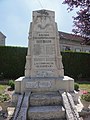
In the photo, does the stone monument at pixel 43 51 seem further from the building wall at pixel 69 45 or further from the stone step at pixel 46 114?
the building wall at pixel 69 45

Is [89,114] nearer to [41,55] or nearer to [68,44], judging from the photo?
[41,55]

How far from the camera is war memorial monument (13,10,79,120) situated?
6.44 metres

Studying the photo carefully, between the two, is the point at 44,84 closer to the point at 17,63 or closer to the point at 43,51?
the point at 43,51

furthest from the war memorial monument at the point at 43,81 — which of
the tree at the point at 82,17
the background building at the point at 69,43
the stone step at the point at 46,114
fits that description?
the background building at the point at 69,43

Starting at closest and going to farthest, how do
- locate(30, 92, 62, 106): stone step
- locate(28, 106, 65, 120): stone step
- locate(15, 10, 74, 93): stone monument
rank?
locate(28, 106, 65, 120): stone step → locate(30, 92, 62, 106): stone step → locate(15, 10, 74, 93): stone monument

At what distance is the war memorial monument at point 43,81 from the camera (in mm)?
6439

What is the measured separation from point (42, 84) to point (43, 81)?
0.11 metres

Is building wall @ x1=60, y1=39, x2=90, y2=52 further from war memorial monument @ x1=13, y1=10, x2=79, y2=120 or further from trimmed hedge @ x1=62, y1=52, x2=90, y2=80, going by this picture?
war memorial monument @ x1=13, y1=10, x2=79, y2=120

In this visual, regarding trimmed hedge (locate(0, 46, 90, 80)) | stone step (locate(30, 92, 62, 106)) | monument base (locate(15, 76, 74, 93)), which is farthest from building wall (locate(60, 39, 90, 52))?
stone step (locate(30, 92, 62, 106))

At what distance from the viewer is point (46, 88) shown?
25.6 feet

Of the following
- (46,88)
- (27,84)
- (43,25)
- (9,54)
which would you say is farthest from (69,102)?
(9,54)

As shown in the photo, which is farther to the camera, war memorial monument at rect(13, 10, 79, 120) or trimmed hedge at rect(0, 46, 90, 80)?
trimmed hedge at rect(0, 46, 90, 80)

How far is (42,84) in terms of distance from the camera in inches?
307

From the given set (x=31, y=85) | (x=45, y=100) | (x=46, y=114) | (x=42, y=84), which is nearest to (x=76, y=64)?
(x=42, y=84)
